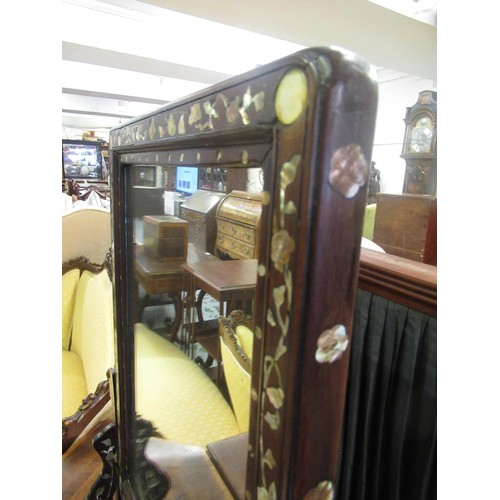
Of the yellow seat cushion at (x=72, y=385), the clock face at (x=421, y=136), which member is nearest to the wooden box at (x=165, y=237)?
the yellow seat cushion at (x=72, y=385)

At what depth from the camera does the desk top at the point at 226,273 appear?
13.6 inches

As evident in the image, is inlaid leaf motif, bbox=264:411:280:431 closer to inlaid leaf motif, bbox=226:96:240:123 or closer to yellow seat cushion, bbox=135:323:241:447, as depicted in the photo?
inlaid leaf motif, bbox=226:96:240:123

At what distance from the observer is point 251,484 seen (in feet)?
0.99

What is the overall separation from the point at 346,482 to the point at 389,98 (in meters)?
5.62

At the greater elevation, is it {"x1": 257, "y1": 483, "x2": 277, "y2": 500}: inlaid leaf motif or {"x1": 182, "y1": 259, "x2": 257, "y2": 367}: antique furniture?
{"x1": 182, "y1": 259, "x2": 257, "y2": 367}: antique furniture

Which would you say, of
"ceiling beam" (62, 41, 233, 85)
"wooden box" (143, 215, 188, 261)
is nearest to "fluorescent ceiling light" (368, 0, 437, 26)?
"ceiling beam" (62, 41, 233, 85)

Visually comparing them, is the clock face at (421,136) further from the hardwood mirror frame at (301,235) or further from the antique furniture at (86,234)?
the hardwood mirror frame at (301,235)

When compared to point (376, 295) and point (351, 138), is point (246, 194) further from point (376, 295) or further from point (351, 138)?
point (376, 295)

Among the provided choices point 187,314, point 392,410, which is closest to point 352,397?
point 392,410

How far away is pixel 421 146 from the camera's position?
3.63 m

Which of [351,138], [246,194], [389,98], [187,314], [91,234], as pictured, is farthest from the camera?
[389,98]

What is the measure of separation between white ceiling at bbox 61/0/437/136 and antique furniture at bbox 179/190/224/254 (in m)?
2.13

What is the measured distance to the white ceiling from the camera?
253cm

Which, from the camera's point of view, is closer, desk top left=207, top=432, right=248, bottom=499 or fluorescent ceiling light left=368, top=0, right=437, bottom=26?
desk top left=207, top=432, right=248, bottom=499
